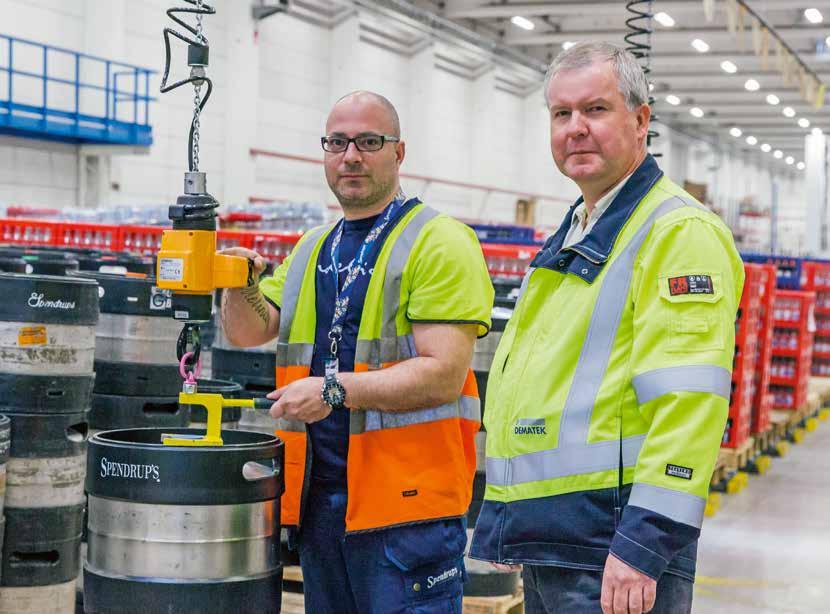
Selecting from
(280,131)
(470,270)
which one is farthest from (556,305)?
(280,131)

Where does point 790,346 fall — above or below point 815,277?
below

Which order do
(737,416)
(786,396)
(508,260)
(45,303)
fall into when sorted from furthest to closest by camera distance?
(786,396), (508,260), (737,416), (45,303)

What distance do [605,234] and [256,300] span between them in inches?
44.4

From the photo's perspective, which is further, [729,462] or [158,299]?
[729,462]

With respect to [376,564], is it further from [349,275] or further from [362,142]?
[362,142]

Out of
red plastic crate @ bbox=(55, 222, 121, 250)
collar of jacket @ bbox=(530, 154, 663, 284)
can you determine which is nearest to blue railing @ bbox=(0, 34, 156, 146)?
red plastic crate @ bbox=(55, 222, 121, 250)

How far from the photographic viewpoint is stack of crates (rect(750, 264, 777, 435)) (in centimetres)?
1077

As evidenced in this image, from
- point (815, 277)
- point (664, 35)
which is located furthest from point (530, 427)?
point (664, 35)

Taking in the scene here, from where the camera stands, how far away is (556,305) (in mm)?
2373

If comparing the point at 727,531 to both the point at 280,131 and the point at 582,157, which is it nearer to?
the point at 582,157

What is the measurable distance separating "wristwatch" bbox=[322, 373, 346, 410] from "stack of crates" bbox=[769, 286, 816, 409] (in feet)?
35.5

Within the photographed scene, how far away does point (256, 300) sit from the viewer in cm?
310

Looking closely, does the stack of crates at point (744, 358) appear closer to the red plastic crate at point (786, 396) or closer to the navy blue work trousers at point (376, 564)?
the red plastic crate at point (786, 396)

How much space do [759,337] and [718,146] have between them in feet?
107
